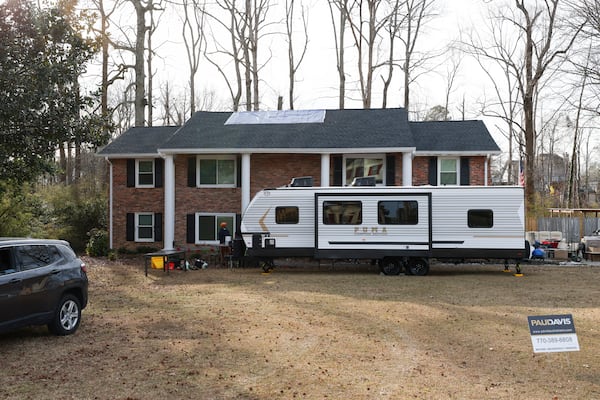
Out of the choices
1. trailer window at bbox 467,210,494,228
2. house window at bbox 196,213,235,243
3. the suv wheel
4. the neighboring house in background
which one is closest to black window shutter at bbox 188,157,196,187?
the neighboring house in background

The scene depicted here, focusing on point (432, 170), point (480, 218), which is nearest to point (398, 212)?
point (480, 218)

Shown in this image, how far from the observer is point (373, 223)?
17812 millimetres

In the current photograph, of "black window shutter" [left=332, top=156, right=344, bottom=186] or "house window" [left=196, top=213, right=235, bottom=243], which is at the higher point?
"black window shutter" [left=332, top=156, right=344, bottom=186]

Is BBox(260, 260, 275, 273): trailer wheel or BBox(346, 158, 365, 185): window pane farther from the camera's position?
BBox(346, 158, 365, 185): window pane

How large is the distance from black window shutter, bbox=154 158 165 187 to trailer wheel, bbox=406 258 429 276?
1184cm

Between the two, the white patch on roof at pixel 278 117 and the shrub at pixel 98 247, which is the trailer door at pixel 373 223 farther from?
the shrub at pixel 98 247

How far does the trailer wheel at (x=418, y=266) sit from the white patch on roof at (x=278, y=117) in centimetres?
885

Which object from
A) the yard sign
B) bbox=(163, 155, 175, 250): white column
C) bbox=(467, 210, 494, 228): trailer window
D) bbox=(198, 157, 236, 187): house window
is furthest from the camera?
bbox=(198, 157, 236, 187): house window

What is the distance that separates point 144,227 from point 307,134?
330 inches

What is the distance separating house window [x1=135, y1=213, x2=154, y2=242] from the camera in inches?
955

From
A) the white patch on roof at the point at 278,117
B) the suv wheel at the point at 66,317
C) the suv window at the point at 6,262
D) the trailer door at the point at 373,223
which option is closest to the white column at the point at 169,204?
the white patch on roof at the point at 278,117

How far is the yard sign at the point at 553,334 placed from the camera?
6660mm

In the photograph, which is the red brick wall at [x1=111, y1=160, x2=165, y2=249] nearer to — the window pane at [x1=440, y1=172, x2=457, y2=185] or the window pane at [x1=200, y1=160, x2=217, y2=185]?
the window pane at [x1=200, y1=160, x2=217, y2=185]

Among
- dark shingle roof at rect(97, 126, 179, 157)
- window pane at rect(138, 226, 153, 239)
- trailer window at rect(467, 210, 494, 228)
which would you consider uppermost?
dark shingle roof at rect(97, 126, 179, 157)
